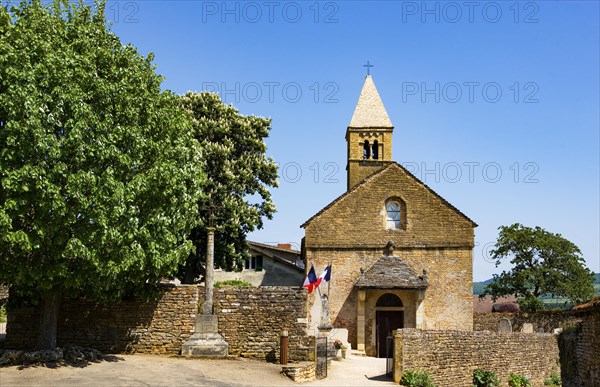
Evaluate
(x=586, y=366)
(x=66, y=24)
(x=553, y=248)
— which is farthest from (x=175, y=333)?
(x=553, y=248)

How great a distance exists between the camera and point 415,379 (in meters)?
20.9

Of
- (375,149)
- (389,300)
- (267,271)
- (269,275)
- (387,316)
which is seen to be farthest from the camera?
(375,149)

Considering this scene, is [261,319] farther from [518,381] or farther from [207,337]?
[518,381]

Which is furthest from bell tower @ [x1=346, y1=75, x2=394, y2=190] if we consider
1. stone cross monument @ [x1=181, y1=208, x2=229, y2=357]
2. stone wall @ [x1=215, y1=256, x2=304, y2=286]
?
stone cross monument @ [x1=181, y1=208, x2=229, y2=357]

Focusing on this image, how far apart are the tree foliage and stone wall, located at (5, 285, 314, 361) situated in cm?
151

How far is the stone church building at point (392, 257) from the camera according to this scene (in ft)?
106

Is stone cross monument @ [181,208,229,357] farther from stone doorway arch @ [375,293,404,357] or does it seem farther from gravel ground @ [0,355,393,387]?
stone doorway arch @ [375,293,404,357]

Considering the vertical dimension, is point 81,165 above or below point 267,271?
above

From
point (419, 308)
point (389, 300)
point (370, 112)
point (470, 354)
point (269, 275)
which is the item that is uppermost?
point (370, 112)

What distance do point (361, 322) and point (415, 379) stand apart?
11202 mm

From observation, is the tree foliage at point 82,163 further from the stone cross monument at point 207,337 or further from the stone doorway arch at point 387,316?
the stone doorway arch at point 387,316

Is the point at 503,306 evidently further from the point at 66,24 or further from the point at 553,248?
the point at 66,24

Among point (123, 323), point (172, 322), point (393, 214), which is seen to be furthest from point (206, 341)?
point (393, 214)

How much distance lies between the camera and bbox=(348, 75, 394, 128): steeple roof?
145 feet
